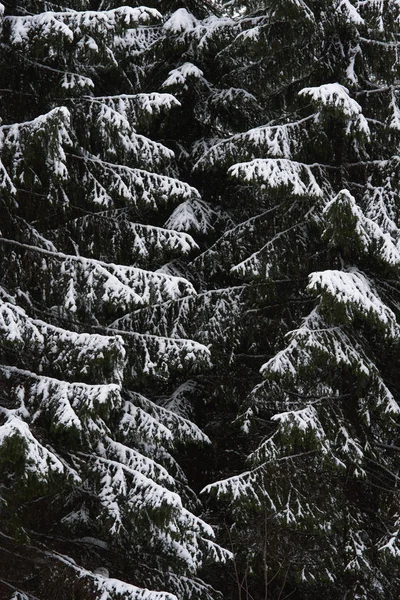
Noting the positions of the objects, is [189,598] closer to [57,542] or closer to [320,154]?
[57,542]

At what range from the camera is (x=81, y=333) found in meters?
6.95

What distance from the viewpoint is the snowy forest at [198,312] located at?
6453 millimetres

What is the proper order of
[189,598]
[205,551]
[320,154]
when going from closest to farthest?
[205,551] < [189,598] < [320,154]

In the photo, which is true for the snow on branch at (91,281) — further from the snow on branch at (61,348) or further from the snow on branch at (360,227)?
the snow on branch at (360,227)

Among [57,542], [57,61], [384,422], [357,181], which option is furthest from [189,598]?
[57,61]

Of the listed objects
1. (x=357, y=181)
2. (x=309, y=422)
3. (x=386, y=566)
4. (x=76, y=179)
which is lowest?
(x=386, y=566)

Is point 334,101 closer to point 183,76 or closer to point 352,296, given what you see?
point 352,296

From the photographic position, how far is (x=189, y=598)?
7.78 metres

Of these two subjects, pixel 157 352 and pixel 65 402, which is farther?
pixel 157 352

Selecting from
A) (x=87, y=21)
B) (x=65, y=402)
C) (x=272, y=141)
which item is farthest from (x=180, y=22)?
(x=65, y=402)

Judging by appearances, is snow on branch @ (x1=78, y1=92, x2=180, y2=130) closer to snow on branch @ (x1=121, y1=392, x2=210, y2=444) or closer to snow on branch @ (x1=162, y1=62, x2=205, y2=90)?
snow on branch @ (x1=162, y1=62, x2=205, y2=90)

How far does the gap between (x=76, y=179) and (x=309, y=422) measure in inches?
142

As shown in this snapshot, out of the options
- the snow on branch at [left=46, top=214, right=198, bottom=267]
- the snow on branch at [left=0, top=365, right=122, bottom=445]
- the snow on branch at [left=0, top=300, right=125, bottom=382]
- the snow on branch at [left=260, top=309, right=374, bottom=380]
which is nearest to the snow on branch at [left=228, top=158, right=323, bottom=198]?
the snow on branch at [left=46, top=214, right=198, bottom=267]

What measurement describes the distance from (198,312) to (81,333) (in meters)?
2.68
